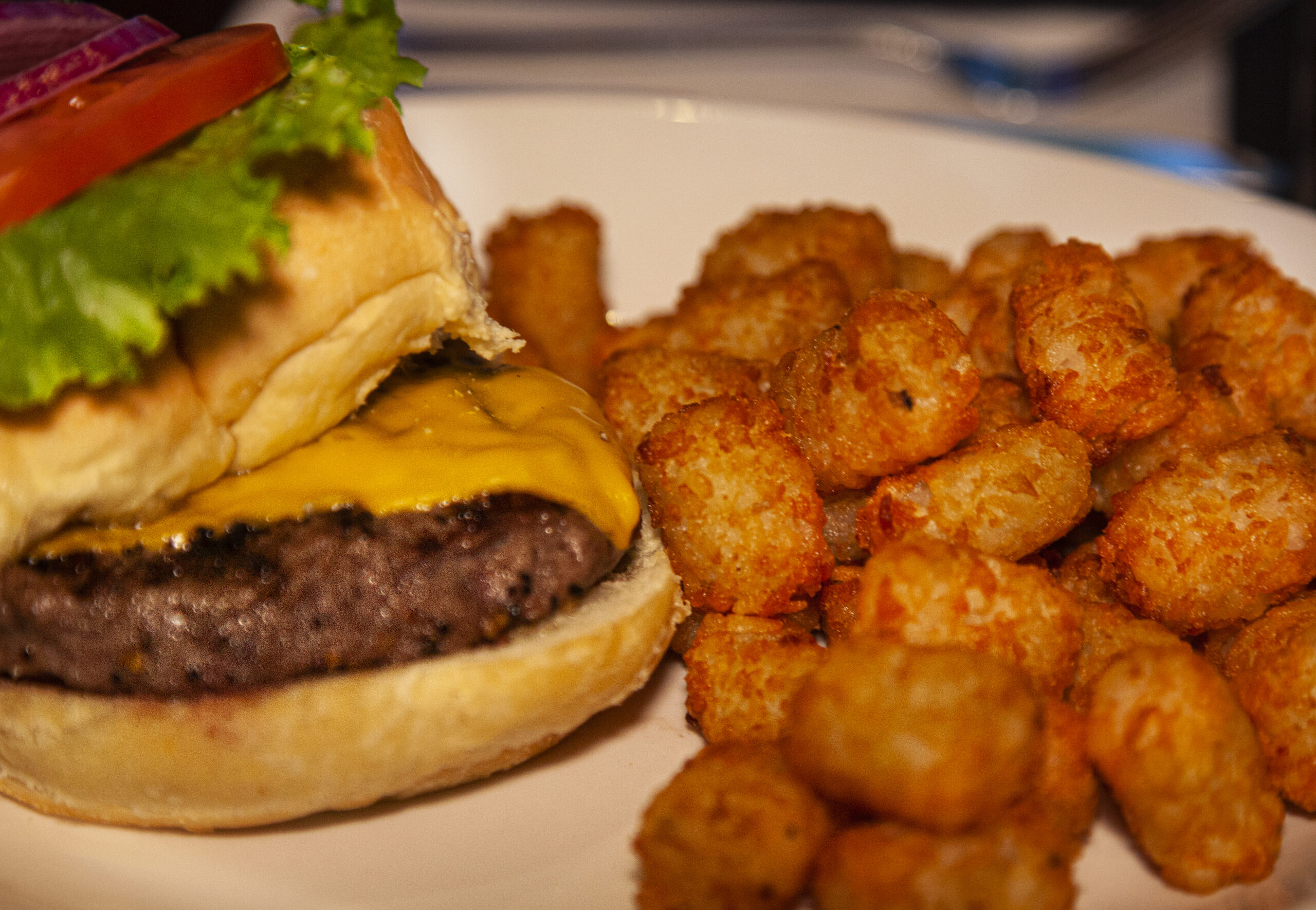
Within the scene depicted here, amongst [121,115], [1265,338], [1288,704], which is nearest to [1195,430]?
[1265,338]

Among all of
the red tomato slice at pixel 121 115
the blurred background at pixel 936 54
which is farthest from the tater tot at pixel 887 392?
the blurred background at pixel 936 54

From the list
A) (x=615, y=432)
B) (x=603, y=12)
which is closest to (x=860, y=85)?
(x=603, y=12)

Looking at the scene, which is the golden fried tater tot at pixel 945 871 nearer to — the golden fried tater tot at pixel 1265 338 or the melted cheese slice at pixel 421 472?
the melted cheese slice at pixel 421 472

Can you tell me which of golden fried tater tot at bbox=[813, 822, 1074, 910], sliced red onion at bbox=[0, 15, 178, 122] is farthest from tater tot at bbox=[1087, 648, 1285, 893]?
sliced red onion at bbox=[0, 15, 178, 122]

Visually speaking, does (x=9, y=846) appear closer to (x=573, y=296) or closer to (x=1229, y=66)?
(x=573, y=296)

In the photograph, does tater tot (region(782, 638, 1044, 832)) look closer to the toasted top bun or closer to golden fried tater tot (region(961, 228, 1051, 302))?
the toasted top bun

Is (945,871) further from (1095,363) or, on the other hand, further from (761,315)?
(761,315)
